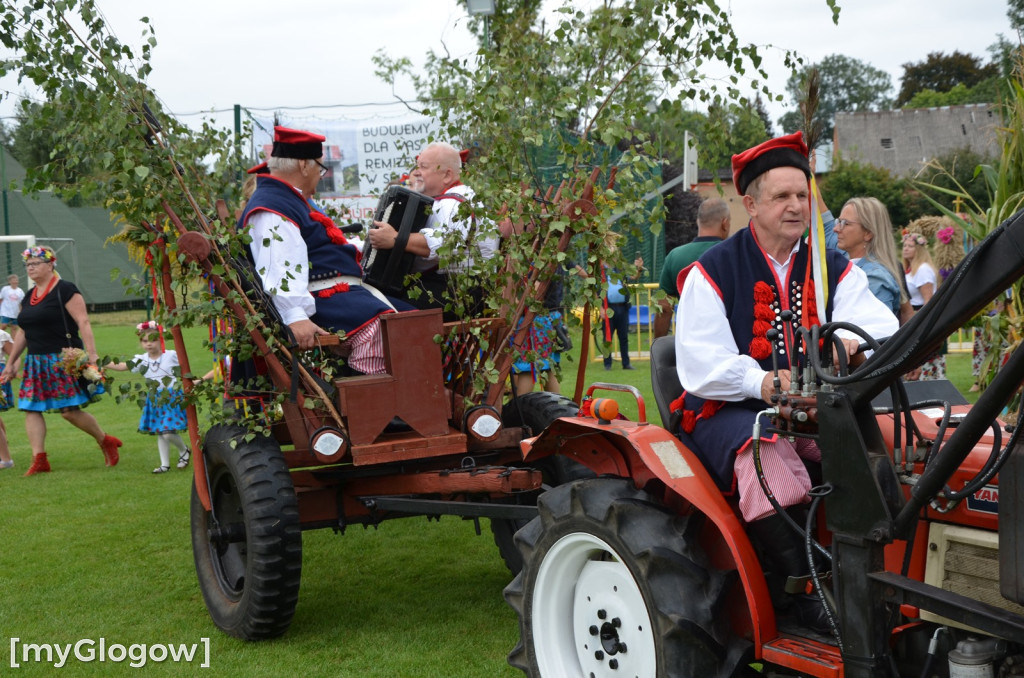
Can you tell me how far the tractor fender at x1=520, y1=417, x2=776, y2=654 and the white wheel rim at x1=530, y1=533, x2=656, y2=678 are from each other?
29 cm

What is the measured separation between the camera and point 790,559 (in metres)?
2.98

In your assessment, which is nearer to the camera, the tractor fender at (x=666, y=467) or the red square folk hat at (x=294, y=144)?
the tractor fender at (x=666, y=467)

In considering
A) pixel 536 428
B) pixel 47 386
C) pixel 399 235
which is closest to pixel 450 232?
pixel 399 235

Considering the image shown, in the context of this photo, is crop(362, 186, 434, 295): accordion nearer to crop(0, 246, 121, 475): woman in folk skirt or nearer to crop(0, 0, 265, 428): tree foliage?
crop(0, 0, 265, 428): tree foliage

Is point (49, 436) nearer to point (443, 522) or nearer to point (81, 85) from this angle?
point (443, 522)

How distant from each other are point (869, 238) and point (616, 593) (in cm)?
389

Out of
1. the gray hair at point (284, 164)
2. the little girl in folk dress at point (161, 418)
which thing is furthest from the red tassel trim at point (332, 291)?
the little girl in folk dress at point (161, 418)

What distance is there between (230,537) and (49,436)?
24.6 ft

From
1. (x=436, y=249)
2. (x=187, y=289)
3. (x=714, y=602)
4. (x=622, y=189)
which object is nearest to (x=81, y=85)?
(x=187, y=289)

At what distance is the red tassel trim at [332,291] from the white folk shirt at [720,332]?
1.97m

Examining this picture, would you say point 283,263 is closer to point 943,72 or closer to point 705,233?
point 705,233

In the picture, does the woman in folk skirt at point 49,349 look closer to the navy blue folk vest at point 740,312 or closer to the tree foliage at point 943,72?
the navy blue folk vest at point 740,312

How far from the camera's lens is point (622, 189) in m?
4.39

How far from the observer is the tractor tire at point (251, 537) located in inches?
166
